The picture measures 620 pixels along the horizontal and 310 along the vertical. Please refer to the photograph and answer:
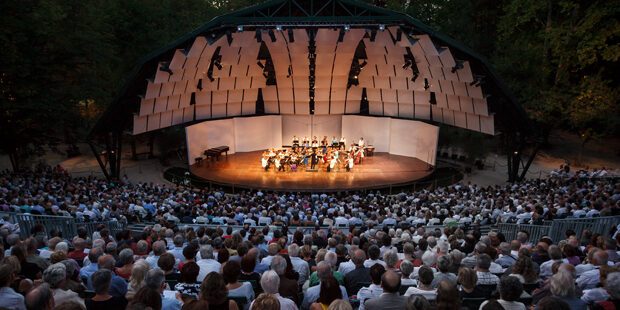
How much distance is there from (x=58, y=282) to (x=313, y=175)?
19809mm

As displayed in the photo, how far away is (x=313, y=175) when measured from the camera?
24266mm

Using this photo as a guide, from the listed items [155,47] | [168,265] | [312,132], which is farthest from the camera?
[312,132]

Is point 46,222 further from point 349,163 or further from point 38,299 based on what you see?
point 349,163

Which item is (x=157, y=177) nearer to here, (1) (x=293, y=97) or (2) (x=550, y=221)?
(1) (x=293, y=97)

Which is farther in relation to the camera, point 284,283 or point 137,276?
point 284,283

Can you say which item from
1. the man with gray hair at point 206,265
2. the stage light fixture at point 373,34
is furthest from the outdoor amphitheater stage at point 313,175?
the man with gray hair at point 206,265

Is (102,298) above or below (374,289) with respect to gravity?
above

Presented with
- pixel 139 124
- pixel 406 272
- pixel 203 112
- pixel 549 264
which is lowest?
pixel 549 264

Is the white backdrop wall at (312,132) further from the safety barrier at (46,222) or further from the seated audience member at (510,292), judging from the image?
the seated audience member at (510,292)

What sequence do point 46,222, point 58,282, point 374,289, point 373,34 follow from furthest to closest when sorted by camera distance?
point 373,34 < point 46,222 < point 374,289 < point 58,282

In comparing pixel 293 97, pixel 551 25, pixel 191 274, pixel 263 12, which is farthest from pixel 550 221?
pixel 293 97

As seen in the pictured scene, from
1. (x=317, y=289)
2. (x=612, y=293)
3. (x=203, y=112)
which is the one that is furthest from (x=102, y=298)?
(x=203, y=112)

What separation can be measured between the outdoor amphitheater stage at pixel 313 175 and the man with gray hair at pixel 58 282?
16772 millimetres

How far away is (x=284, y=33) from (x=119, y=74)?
→ 12831 millimetres
